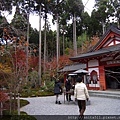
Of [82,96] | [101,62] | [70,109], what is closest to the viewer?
[82,96]

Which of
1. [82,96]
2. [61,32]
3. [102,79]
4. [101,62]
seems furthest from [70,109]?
[61,32]

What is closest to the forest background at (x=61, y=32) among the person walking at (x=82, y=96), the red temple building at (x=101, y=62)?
the red temple building at (x=101, y=62)

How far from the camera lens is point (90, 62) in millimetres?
15750

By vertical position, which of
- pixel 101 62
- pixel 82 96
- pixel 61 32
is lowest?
pixel 82 96

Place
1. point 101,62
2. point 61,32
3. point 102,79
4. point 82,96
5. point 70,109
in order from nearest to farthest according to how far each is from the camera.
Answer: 1. point 82,96
2. point 70,109
3. point 102,79
4. point 101,62
5. point 61,32

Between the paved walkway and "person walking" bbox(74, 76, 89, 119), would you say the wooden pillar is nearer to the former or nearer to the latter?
the paved walkway

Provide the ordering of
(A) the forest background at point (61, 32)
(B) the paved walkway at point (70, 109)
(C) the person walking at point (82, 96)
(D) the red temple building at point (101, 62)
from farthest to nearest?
(A) the forest background at point (61, 32), (D) the red temple building at point (101, 62), (B) the paved walkway at point (70, 109), (C) the person walking at point (82, 96)

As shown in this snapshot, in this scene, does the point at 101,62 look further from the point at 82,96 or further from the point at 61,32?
the point at 61,32

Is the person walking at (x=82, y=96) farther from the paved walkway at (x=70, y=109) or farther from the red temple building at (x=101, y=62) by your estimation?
the red temple building at (x=101, y=62)

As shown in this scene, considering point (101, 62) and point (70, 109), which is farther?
point (101, 62)

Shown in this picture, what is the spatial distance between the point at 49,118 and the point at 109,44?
1214 cm

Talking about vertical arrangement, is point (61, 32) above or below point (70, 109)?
above

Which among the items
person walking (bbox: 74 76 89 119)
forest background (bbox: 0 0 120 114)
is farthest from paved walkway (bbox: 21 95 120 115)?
forest background (bbox: 0 0 120 114)

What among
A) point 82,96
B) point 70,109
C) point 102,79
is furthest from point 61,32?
point 82,96
